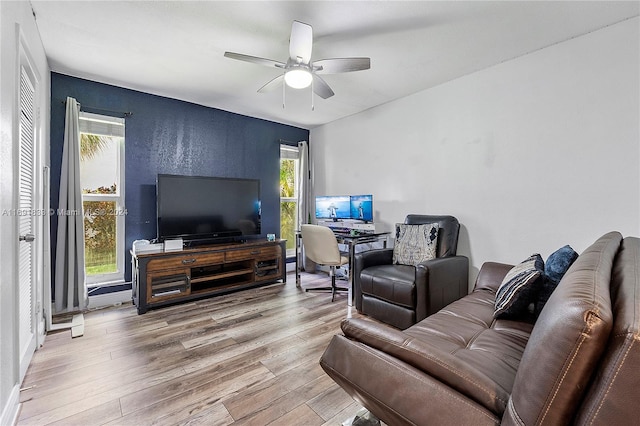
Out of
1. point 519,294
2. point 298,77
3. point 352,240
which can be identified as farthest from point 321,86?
point 519,294

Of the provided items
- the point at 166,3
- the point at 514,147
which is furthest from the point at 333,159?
the point at 166,3

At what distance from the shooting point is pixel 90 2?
1967mm

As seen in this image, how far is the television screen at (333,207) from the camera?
4152 mm

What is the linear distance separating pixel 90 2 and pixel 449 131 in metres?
3.25

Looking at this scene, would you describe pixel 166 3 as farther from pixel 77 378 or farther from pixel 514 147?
pixel 514 147

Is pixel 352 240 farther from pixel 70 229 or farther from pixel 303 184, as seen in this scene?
pixel 70 229

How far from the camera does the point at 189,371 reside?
6.42 ft

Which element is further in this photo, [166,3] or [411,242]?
[411,242]

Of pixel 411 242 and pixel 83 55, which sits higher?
pixel 83 55

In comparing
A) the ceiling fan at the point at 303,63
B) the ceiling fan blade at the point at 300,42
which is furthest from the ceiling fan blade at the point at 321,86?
the ceiling fan blade at the point at 300,42

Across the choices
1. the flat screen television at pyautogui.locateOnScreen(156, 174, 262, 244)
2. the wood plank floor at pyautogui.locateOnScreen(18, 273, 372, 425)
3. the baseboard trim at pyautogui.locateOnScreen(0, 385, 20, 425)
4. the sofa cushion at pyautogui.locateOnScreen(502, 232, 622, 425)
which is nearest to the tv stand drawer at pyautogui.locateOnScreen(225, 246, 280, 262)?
the flat screen television at pyautogui.locateOnScreen(156, 174, 262, 244)

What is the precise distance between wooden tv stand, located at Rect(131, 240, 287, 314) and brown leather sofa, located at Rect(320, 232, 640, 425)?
8.54 feet

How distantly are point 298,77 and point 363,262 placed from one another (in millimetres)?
1798

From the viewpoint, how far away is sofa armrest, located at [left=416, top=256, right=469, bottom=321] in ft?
7.85
